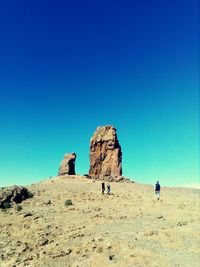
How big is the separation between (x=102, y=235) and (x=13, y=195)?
1900 cm

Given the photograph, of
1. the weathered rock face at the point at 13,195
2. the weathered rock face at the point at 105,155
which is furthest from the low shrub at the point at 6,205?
the weathered rock face at the point at 105,155

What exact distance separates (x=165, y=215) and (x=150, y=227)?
4.72 m

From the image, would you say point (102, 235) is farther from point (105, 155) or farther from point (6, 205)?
point (105, 155)

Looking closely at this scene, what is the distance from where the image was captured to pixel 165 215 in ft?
90.4

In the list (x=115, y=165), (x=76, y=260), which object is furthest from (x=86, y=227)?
(x=115, y=165)

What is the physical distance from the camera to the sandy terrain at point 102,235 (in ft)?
57.6

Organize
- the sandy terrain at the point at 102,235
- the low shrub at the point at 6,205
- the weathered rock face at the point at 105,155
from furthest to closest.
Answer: the weathered rock face at the point at 105,155 → the low shrub at the point at 6,205 → the sandy terrain at the point at 102,235

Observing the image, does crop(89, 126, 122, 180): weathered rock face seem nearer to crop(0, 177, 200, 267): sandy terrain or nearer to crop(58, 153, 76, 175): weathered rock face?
crop(58, 153, 76, 175): weathered rock face

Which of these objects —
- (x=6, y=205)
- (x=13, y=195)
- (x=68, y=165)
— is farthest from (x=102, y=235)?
(x=68, y=165)

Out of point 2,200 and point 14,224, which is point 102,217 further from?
point 2,200

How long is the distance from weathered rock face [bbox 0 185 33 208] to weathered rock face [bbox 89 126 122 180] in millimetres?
32702

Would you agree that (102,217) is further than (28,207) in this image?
No

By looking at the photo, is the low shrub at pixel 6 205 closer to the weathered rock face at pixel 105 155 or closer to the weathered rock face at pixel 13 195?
the weathered rock face at pixel 13 195

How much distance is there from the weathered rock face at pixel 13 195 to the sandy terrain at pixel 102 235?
3.09m
